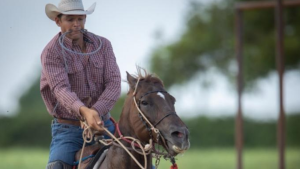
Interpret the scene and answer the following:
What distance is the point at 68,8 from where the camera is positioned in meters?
7.14

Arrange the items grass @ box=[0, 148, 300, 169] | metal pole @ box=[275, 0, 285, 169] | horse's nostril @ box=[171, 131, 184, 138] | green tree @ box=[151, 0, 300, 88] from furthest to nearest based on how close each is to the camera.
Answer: green tree @ box=[151, 0, 300, 88], grass @ box=[0, 148, 300, 169], metal pole @ box=[275, 0, 285, 169], horse's nostril @ box=[171, 131, 184, 138]

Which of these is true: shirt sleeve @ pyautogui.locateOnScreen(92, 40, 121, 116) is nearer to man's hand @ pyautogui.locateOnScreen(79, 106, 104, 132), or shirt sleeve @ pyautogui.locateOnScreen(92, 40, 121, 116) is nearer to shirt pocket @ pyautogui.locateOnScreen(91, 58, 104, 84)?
shirt pocket @ pyautogui.locateOnScreen(91, 58, 104, 84)

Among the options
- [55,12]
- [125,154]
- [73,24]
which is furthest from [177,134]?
[55,12]

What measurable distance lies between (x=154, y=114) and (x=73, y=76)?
133 cm

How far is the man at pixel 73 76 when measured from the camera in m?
6.96

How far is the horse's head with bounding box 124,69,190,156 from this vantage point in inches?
237

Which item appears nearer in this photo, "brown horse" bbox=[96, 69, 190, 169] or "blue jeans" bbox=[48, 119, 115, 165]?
"brown horse" bbox=[96, 69, 190, 169]

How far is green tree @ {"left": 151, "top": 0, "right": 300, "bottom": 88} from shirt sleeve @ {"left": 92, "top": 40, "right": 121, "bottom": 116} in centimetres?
2879

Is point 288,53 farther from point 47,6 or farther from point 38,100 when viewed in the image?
point 47,6

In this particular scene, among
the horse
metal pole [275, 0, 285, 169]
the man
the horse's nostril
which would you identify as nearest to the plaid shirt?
the man

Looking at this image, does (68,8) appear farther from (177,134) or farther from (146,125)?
(177,134)

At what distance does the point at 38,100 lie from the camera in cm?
4828

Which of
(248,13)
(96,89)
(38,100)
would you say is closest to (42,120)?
(38,100)

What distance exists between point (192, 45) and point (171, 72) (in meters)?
2.85
